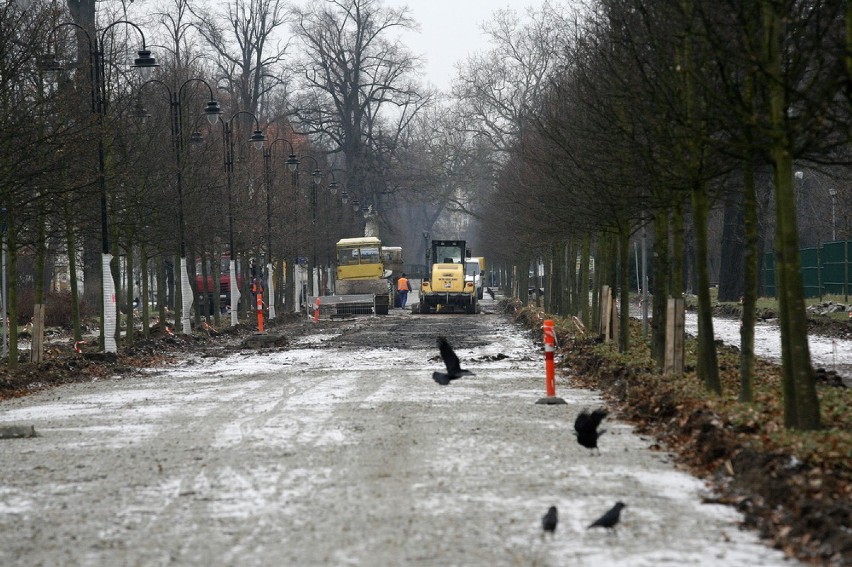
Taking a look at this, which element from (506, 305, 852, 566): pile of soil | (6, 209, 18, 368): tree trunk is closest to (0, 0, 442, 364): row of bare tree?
(6, 209, 18, 368): tree trunk

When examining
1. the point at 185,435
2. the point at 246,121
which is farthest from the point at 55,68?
the point at 246,121

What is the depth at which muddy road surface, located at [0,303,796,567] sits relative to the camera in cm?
802

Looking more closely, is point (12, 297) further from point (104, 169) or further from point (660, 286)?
point (660, 286)

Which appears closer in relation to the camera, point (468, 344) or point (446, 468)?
point (446, 468)

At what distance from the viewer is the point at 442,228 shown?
526 feet

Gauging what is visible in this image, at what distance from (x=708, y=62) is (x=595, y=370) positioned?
7.63 metres

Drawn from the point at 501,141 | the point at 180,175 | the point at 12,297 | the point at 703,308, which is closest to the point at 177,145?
the point at 180,175

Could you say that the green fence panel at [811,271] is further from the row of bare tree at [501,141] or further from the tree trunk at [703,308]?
the tree trunk at [703,308]

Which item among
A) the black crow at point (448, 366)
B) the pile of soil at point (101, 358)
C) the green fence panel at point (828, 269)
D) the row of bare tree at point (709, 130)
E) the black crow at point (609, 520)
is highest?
the row of bare tree at point (709, 130)

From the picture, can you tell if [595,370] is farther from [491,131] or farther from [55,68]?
[491,131]

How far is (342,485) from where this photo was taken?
10422 millimetres

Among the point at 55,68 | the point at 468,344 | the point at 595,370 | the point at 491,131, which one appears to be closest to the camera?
the point at 595,370

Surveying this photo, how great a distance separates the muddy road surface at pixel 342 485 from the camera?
26.3ft

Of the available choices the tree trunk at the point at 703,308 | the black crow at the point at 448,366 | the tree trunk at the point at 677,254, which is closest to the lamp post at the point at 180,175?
the tree trunk at the point at 677,254
